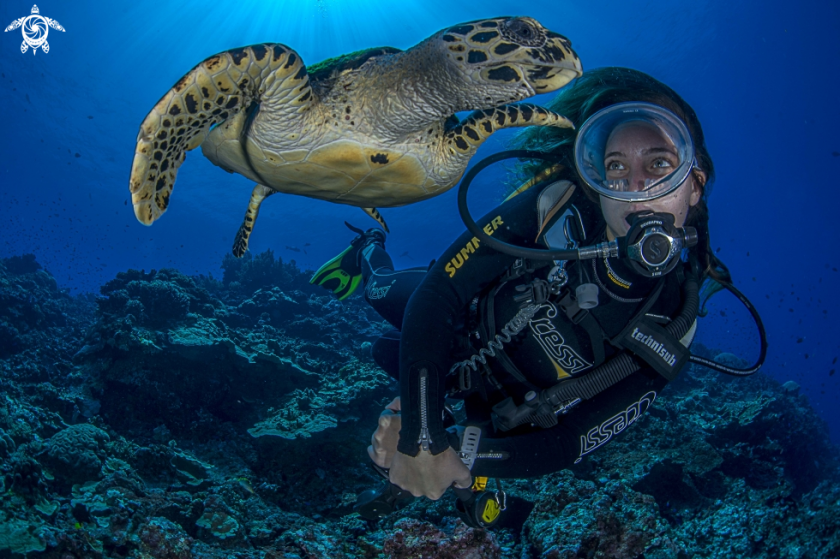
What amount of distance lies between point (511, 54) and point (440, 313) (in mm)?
1380

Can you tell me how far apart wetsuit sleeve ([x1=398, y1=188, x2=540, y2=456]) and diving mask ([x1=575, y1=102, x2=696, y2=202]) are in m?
0.40

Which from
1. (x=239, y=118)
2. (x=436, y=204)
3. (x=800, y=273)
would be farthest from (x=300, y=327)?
(x=800, y=273)

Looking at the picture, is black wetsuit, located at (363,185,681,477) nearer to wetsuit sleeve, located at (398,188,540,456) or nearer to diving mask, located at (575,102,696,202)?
wetsuit sleeve, located at (398,188,540,456)

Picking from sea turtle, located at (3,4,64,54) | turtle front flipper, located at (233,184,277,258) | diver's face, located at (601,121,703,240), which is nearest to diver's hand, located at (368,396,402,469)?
diver's face, located at (601,121,703,240)

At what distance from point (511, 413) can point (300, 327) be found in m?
7.72

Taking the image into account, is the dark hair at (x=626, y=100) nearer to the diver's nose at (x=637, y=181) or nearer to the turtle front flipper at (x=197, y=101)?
the diver's nose at (x=637, y=181)

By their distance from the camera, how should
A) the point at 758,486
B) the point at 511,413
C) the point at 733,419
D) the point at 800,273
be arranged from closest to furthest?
1. the point at 511,413
2. the point at 758,486
3. the point at 733,419
4. the point at 800,273

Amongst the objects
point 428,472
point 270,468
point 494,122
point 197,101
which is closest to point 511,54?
point 494,122

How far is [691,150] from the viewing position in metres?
1.92

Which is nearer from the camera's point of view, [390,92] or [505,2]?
[390,92]

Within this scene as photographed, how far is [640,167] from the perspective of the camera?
201 cm

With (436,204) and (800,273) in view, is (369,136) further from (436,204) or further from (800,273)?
(800,273)

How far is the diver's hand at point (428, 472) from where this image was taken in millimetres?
1699

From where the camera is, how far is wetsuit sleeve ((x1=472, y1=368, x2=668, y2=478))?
186 centimetres
